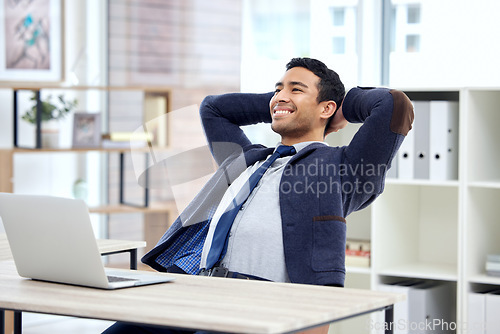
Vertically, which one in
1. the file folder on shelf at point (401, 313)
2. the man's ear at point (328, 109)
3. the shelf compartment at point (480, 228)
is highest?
the man's ear at point (328, 109)

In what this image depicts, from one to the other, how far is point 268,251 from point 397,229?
1.53m

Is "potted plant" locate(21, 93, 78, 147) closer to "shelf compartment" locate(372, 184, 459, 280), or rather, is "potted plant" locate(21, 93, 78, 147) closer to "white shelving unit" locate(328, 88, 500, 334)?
"white shelving unit" locate(328, 88, 500, 334)

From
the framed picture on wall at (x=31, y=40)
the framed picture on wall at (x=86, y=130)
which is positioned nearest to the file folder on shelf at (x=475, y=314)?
the framed picture on wall at (x=86, y=130)

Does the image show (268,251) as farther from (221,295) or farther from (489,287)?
(489,287)

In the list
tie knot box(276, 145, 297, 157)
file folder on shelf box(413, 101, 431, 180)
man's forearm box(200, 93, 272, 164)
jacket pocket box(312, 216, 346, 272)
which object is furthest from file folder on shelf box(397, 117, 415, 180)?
jacket pocket box(312, 216, 346, 272)

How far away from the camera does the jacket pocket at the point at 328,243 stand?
6.27 feet

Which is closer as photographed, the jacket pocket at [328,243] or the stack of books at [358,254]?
the jacket pocket at [328,243]

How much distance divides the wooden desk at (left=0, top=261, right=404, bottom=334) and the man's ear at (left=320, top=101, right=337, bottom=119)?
73 cm

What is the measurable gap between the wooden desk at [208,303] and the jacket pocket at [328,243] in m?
0.30

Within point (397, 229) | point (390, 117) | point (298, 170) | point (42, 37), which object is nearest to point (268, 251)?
point (298, 170)

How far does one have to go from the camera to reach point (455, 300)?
134 inches

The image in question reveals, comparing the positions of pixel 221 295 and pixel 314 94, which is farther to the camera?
pixel 314 94

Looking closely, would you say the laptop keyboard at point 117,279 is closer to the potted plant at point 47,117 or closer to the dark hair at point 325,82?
the dark hair at point 325,82

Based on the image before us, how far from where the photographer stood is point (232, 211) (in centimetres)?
208
